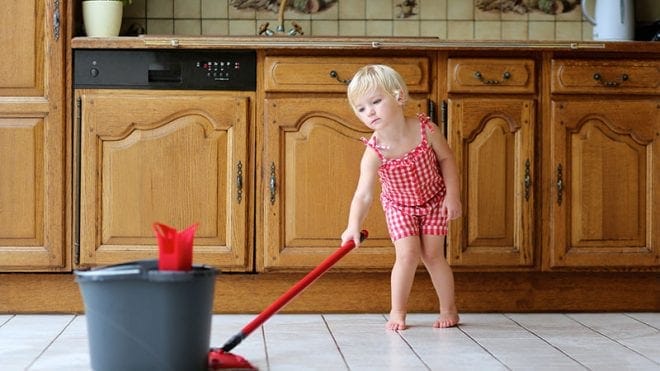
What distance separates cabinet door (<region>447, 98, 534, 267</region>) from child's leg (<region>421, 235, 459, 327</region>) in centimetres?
18

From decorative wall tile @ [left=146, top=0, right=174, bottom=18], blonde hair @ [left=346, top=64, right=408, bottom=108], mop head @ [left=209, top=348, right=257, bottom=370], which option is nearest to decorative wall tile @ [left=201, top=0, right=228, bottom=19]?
decorative wall tile @ [left=146, top=0, right=174, bottom=18]

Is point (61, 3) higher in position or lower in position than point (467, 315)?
higher

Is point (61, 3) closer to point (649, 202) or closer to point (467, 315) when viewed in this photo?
point (467, 315)

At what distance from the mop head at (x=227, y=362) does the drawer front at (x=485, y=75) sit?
1292 millimetres

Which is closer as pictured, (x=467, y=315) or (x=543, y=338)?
(x=543, y=338)

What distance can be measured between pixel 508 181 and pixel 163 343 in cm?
151

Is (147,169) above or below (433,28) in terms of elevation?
below

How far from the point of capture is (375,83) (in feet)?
9.39

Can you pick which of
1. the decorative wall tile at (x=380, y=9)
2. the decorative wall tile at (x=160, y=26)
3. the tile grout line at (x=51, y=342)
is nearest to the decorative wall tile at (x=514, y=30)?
the decorative wall tile at (x=380, y=9)

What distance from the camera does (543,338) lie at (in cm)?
286

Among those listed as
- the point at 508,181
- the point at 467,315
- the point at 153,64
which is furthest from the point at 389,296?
the point at 153,64

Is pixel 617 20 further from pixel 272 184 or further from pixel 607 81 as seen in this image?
pixel 272 184

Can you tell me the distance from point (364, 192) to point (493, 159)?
547mm

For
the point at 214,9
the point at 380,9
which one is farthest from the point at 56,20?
the point at 380,9
